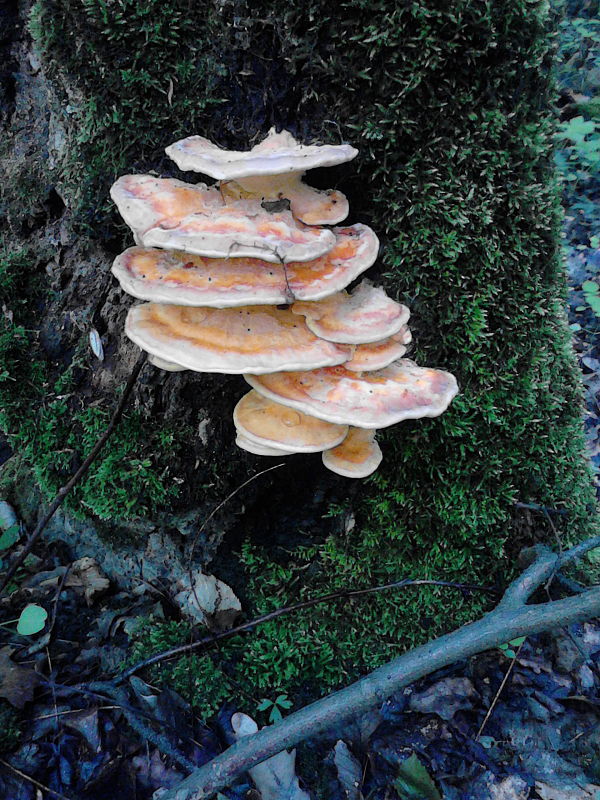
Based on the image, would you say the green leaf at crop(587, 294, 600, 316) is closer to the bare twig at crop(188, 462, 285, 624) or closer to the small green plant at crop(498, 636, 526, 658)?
the small green plant at crop(498, 636, 526, 658)

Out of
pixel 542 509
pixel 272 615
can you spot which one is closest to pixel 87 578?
pixel 272 615

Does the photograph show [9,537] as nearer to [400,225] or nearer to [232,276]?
[232,276]

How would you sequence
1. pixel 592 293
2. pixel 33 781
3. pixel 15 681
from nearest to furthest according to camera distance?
pixel 33 781
pixel 15 681
pixel 592 293

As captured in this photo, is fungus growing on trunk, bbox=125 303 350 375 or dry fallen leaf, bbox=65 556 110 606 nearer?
fungus growing on trunk, bbox=125 303 350 375

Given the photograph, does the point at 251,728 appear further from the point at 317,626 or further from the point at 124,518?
the point at 124,518

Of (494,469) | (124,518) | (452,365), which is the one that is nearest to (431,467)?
(494,469)

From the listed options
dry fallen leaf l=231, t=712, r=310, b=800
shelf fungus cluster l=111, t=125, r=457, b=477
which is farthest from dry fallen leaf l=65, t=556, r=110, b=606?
shelf fungus cluster l=111, t=125, r=457, b=477
